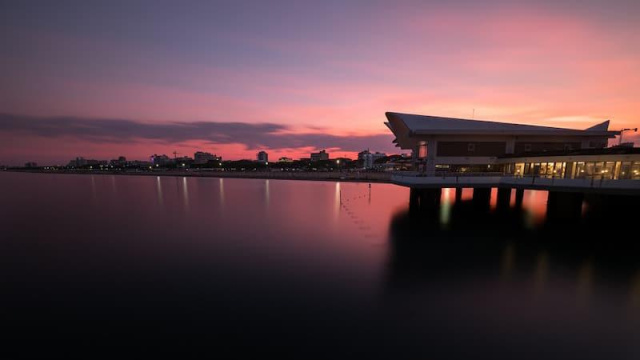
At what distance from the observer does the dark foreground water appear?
10555mm

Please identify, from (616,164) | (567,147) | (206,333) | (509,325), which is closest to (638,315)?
(509,325)

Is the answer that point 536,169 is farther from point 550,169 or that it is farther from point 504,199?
point 504,199

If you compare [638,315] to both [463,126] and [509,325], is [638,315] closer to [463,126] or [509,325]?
[509,325]

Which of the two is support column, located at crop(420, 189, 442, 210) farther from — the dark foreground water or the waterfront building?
the dark foreground water

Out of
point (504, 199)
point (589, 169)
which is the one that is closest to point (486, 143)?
point (504, 199)

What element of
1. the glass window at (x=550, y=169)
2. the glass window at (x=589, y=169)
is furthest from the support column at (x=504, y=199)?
the glass window at (x=589, y=169)

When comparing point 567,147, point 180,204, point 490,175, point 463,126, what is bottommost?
point 180,204

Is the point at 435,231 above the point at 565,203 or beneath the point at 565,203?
beneath

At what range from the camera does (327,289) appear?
15.4 metres

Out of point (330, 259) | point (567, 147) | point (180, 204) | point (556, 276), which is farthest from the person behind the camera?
point (180, 204)

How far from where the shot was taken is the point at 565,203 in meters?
31.2

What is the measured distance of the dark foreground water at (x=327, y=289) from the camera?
10555mm

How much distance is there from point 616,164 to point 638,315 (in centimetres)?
1795

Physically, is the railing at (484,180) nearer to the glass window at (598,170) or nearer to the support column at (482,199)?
the glass window at (598,170)
